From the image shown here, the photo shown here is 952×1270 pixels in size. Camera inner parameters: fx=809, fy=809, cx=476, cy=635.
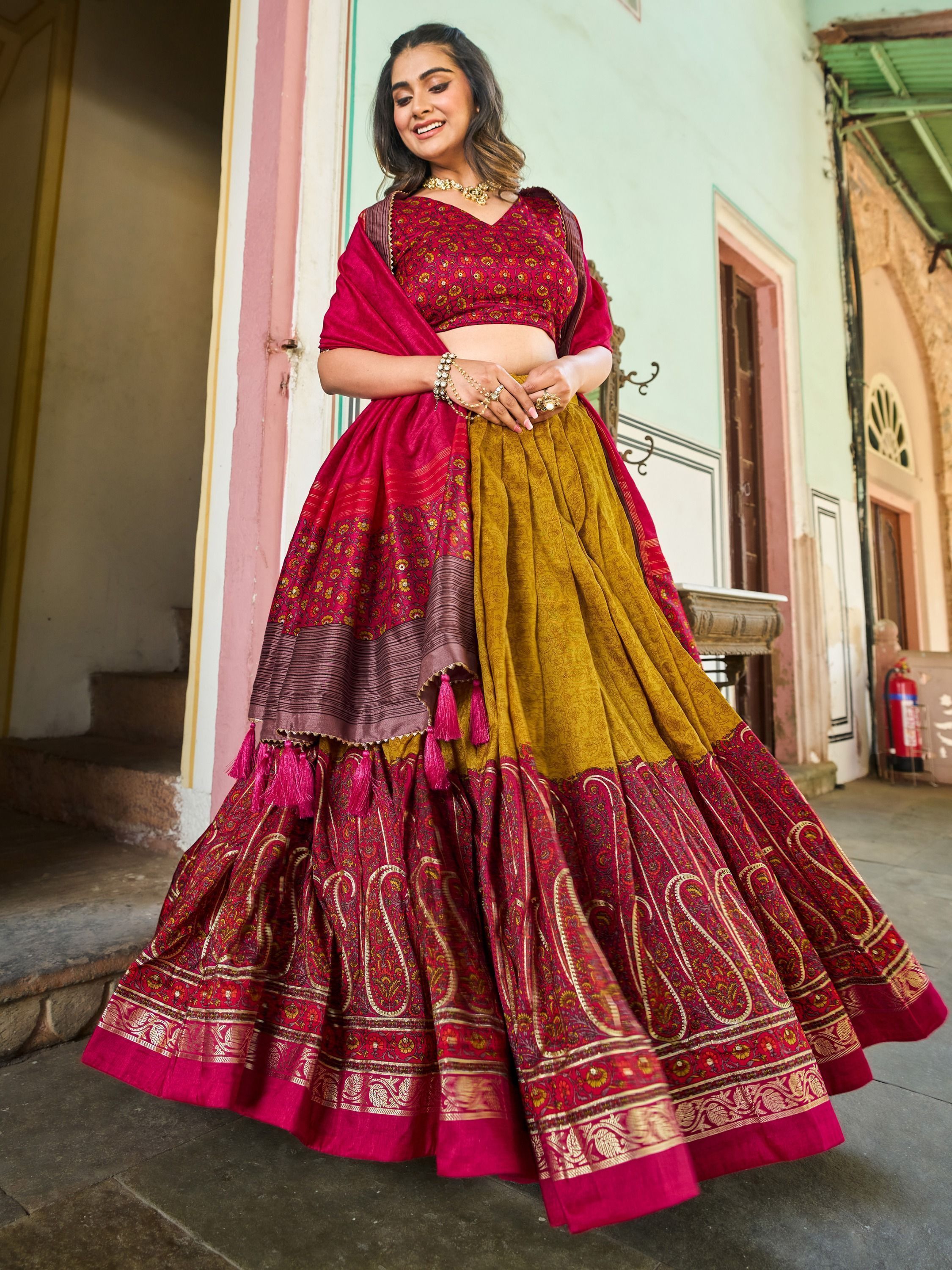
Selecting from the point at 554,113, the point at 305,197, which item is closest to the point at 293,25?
the point at 305,197

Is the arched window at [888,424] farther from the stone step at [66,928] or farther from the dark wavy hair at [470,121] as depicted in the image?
the stone step at [66,928]

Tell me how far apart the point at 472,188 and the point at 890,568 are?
7032 millimetres

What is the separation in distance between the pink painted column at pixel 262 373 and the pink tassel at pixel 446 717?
88cm

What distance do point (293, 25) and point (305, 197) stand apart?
1.44ft

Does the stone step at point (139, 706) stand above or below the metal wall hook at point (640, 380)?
below

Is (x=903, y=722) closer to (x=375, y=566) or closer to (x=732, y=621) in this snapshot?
(x=732, y=621)

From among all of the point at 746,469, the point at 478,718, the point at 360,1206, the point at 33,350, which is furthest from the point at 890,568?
the point at 360,1206

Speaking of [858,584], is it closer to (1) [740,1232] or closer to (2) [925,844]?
(2) [925,844]

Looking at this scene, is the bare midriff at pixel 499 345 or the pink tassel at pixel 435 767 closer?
the pink tassel at pixel 435 767

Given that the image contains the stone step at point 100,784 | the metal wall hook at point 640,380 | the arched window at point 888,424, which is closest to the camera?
the stone step at point 100,784

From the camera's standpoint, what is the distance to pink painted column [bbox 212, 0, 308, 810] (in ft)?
5.93

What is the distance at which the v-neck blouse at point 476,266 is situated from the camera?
49.7 inches

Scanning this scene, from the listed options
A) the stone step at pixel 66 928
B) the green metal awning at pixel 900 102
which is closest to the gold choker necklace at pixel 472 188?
the stone step at pixel 66 928

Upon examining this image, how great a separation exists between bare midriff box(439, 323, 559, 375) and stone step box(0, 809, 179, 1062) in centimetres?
109
